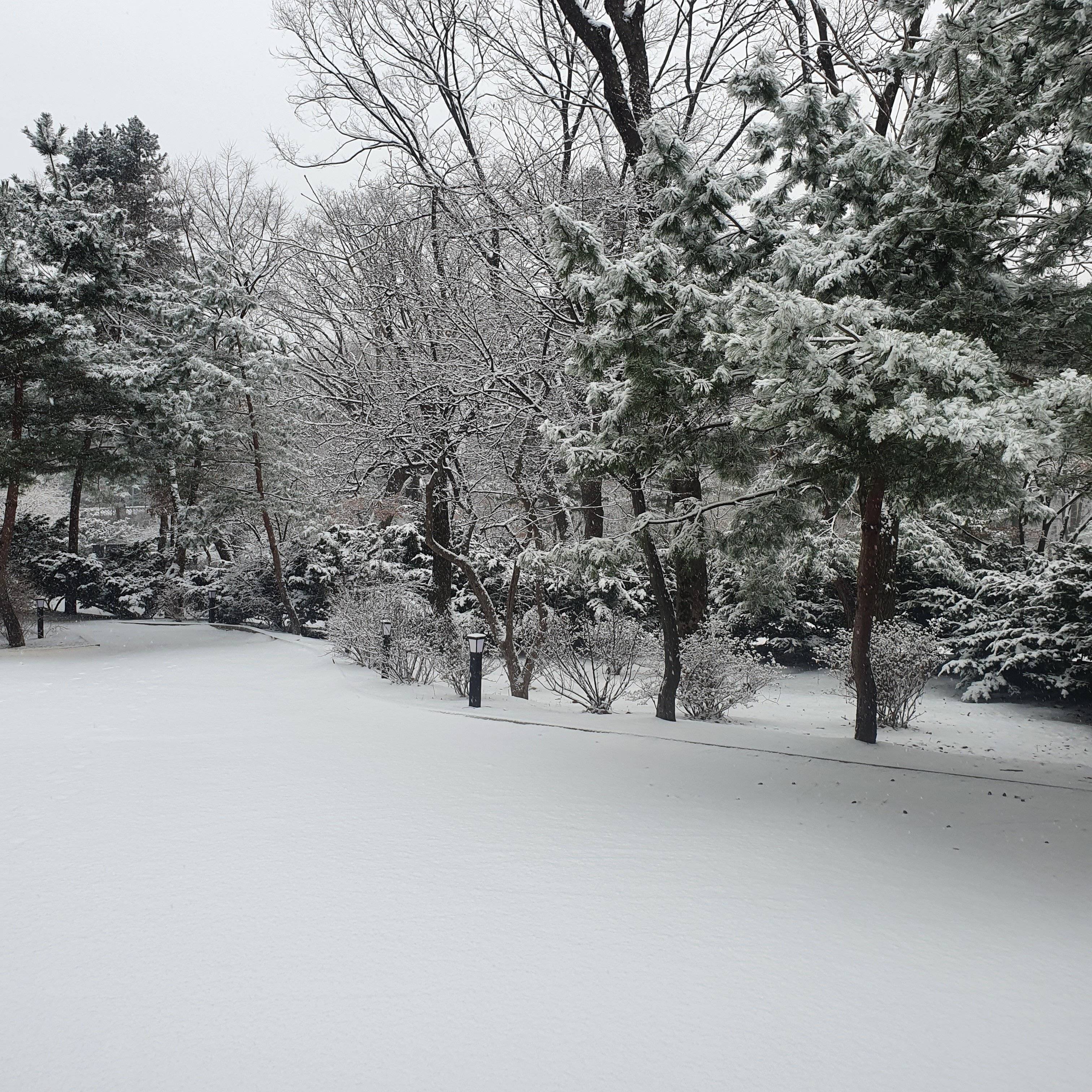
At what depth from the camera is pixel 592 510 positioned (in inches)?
447

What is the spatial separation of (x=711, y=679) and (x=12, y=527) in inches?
512

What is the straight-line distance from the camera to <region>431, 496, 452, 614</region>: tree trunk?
13141 millimetres

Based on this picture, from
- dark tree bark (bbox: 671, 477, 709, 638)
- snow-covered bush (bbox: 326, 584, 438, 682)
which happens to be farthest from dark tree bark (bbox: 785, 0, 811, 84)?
snow-covered bush (bbox: 326, 584, 438, 682)

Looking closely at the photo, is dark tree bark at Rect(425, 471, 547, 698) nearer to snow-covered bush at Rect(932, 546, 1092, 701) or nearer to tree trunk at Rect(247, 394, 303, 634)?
snow-covered bush at Rect(932, 546, 1092, 701)

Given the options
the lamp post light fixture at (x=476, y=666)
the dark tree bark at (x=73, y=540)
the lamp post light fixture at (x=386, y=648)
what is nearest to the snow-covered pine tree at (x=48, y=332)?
the dark tree bark at (x=73, y=540)

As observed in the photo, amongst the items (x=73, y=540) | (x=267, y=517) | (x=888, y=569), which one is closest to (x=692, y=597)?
(x=888, y=569)

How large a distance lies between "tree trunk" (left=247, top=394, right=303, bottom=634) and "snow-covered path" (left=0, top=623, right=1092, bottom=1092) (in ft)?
38.3

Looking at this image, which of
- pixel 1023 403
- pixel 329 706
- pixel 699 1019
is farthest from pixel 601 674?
pixel 699 1019

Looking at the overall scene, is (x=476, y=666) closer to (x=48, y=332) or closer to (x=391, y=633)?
(x=391, y=633)

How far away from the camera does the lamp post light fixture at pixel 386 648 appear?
10445 millimetres

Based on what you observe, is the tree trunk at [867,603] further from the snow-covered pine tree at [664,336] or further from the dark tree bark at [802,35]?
the dark tree bark at [802,35]

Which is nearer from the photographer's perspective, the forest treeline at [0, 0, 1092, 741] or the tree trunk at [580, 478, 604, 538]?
the forest treeline at [0, 0, 1092, 741]

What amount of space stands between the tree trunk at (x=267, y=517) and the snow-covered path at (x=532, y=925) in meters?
11.7

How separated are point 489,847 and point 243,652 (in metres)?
11.3
